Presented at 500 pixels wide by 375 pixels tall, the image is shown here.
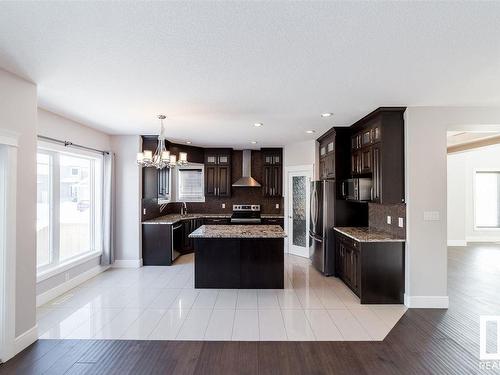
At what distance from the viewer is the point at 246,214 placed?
295 inches

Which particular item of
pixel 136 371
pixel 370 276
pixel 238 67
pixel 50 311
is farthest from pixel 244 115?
pixel 50 311

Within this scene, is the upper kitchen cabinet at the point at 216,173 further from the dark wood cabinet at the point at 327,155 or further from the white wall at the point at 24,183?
the white wall at the point at 24,183

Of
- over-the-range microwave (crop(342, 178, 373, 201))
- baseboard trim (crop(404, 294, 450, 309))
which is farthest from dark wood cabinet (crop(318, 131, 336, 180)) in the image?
baseboard trim (crop(404, 294, 450, 309))

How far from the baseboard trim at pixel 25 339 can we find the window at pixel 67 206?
1.40m

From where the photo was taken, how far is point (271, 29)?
1943mm

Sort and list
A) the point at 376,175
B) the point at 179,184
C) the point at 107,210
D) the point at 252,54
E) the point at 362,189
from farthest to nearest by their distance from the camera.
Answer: the point at 179,184
the point at 107,210
the point at 362,189
the point at 376,175
the point at 252,54

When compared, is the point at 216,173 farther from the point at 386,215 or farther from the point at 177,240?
the point at 386,215

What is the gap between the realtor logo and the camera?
2666 millimetres

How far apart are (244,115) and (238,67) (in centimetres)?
166

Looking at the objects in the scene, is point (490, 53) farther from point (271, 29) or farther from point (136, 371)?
point (136, 371)

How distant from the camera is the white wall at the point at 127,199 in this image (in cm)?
571

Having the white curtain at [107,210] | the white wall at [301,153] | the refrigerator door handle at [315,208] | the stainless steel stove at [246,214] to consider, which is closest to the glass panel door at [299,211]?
the white wall at [301,153]

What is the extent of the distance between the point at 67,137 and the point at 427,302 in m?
5.99

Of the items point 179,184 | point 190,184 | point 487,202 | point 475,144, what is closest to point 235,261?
point 190,184
